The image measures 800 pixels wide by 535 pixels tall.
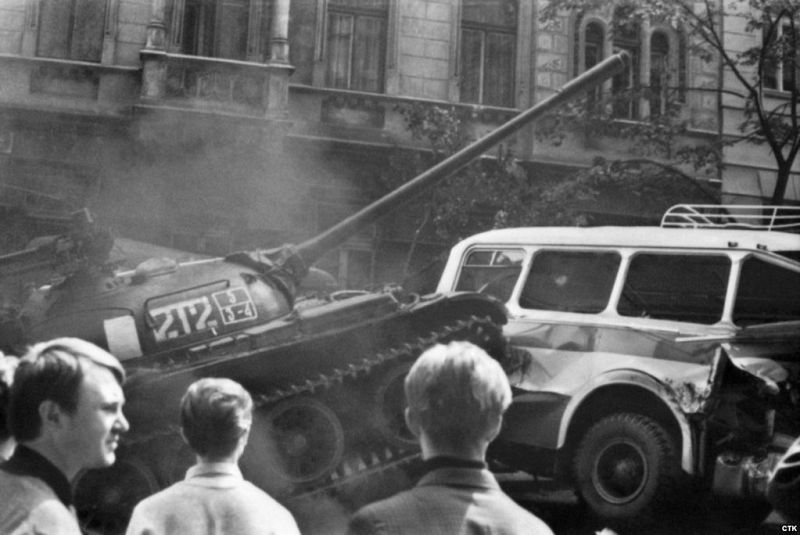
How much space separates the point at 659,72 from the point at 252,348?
11.1 metres

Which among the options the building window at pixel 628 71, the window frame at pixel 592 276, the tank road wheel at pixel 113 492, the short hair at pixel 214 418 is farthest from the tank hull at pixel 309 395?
the building window at pixel 628 71

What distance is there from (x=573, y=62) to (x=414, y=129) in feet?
13.6

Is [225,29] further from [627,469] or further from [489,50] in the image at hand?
[627,469]

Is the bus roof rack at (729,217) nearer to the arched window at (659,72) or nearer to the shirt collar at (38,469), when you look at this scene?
the arched window at (659,72)

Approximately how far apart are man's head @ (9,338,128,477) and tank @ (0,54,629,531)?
4694 millimetres

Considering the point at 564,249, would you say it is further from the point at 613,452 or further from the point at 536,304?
A: the point at 613,452

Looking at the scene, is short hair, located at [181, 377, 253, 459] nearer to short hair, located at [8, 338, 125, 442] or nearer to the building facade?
short hair, located at [8, 338, 125, 442]

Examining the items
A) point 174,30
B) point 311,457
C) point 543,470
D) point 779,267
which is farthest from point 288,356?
point 174,30

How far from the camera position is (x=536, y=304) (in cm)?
881

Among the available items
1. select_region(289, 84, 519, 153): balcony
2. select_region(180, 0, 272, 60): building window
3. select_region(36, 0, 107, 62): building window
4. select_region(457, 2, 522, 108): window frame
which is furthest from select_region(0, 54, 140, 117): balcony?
select_region(457, 2, 522, 108): window frame

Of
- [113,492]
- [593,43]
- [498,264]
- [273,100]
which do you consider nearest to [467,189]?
[273,100]

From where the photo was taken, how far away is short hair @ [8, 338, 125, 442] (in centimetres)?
268

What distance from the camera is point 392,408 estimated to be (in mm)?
8164

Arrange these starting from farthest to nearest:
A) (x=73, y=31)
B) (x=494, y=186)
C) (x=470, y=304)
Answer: (x=73, y=31) → (x=494, y=186) → (x=470, y=304)
